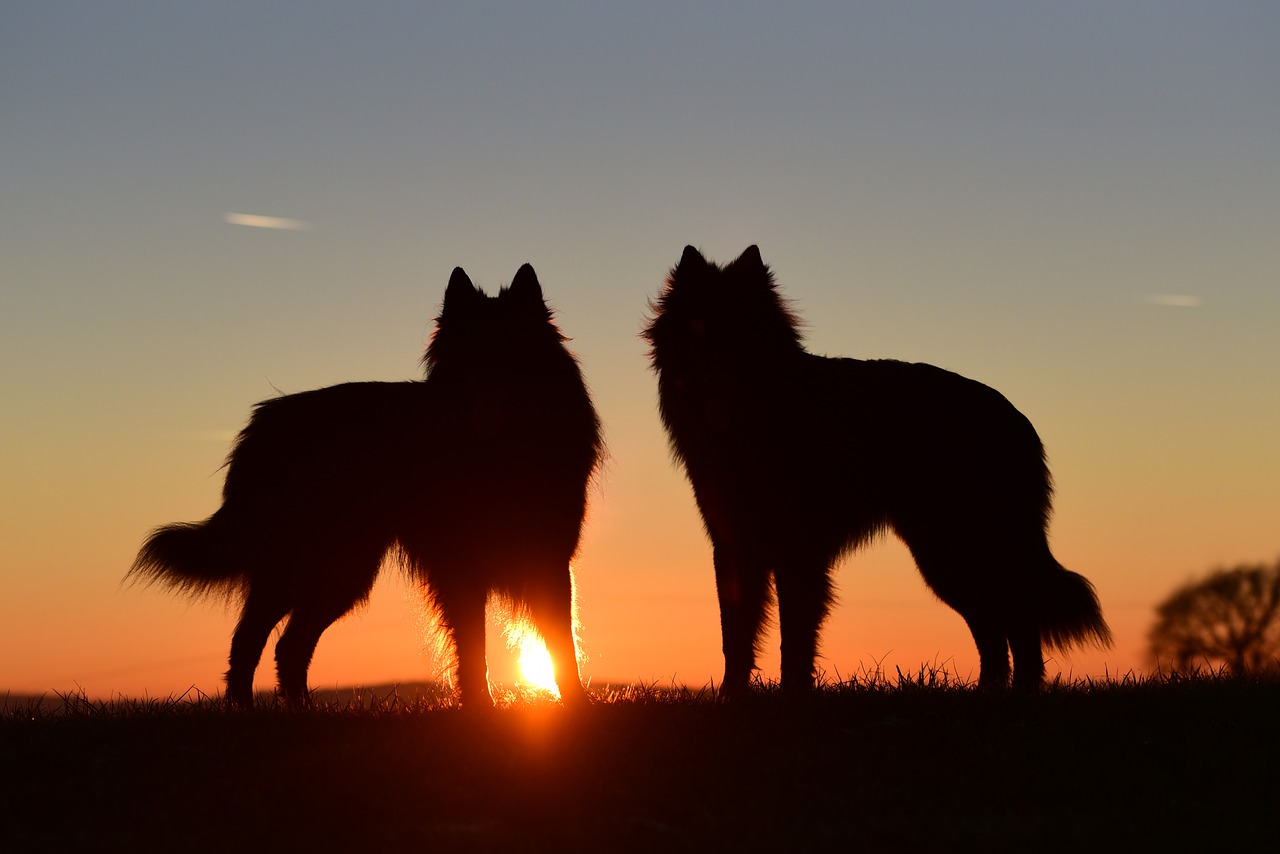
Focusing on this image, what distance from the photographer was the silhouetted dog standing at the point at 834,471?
7543mm

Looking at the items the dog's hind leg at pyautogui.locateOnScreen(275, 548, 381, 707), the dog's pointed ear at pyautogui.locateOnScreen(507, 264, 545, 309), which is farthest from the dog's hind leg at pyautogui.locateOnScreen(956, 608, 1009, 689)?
the dog's hind leg at pyautogui.locateOnScreen(275, 548, 381, 707)

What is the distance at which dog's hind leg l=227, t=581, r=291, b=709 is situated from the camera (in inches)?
285

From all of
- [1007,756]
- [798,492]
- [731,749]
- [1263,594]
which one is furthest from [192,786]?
[1263,594]

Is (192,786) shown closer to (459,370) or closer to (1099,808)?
(459,370)

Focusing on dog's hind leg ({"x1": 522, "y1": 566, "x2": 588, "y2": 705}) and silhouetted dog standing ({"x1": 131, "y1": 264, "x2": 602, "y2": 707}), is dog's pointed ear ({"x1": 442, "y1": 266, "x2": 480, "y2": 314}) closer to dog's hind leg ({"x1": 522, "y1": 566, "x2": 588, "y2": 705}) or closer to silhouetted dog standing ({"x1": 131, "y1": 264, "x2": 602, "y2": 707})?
silhouetted dog standing ({"x1": 131, "y1": 264, "x2": 602, "y2": 707})

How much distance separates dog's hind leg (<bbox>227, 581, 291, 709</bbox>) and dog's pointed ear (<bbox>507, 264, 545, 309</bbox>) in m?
2.43

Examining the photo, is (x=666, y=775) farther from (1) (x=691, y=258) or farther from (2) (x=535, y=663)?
(1) (x=691, y=258)

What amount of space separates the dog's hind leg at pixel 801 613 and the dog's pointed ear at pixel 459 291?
2654mm

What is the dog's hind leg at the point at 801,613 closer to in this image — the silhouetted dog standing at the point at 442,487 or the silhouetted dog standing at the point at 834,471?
the silhouetted dog standing at the point at 834,471

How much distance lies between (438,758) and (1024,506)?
4602 mm

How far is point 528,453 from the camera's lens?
7.31m

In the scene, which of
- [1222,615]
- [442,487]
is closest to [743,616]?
[442,487]

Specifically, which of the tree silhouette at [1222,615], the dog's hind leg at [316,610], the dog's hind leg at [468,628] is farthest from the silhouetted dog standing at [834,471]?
the tree silhouette at [1222,615]

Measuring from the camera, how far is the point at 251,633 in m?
7.34
